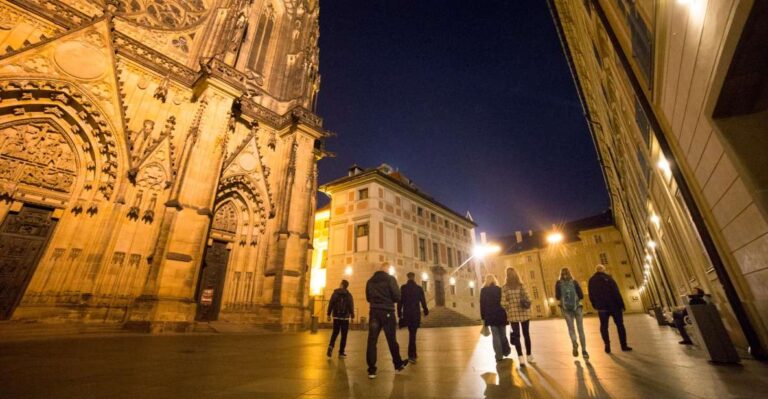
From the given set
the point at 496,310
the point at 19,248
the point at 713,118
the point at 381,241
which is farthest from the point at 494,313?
the point at 381,241

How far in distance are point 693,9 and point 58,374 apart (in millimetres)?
8563

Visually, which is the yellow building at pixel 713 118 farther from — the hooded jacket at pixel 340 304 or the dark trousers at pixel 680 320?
the hooded jacket at pixel 340 304

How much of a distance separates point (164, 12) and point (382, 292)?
61.6 feet

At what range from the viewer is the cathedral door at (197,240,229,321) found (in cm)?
1242

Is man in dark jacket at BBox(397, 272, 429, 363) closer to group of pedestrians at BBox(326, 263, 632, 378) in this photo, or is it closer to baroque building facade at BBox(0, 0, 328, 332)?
group of pedestrians at BBox(326, 263, 632, 378)

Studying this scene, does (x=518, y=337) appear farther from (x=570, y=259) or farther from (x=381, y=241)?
(x=570, y=259)

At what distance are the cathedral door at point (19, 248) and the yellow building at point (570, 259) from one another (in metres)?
43.9

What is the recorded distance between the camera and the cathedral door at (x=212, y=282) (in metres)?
12.4

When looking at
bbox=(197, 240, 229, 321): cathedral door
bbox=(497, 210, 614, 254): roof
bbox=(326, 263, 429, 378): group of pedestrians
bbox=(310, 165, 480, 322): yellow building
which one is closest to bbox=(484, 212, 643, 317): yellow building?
bbox=(497, 210, 614, 254): roof

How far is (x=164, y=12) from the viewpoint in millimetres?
14695

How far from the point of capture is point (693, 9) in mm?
3246

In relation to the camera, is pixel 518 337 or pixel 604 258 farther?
pixel 604 258

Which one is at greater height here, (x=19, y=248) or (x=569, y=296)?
(x=19, y=248)

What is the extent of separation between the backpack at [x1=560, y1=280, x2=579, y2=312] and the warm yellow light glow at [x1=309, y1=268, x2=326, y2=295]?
69.6 ft
